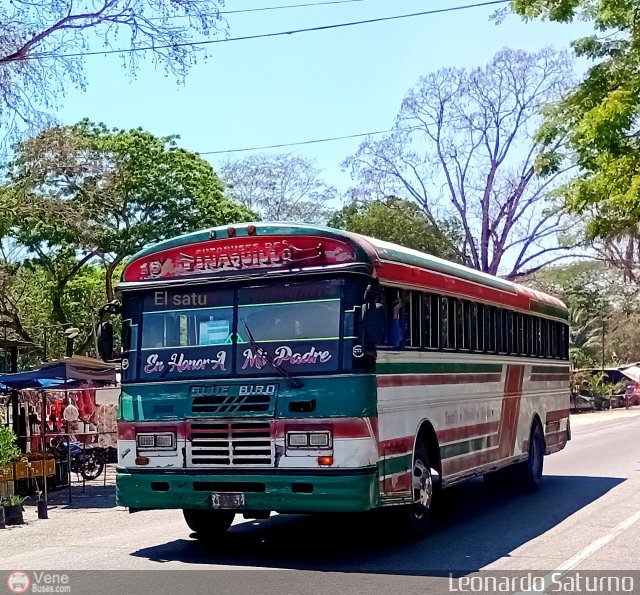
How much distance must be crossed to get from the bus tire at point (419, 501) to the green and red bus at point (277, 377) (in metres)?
0.02

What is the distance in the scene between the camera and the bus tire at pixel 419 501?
9.91m

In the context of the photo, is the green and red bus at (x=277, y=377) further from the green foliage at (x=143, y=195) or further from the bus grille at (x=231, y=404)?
the green foliage at (x=143, y=195)

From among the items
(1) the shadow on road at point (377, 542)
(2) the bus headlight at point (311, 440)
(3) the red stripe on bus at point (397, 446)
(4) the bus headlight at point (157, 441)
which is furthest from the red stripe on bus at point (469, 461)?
(4) the bus headlight at point (157, 441)

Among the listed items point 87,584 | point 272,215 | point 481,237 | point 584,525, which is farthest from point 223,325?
point 272,215

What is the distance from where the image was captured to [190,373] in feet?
31.1

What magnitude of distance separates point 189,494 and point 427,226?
35249mm

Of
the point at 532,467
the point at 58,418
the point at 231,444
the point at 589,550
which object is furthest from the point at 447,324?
the point at 58,418

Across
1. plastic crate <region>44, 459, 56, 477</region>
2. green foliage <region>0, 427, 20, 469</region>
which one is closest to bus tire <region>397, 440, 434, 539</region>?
green foliage <region>0, 427, 20, 469</region>

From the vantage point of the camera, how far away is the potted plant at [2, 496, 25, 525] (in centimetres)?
1257

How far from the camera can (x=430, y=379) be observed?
35.0 feet

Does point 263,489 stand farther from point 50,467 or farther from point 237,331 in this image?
point 50,467

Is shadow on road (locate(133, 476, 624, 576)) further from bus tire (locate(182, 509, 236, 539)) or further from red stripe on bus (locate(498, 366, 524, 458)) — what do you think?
red stripe on bus (locate(498, 366, 524, 458))

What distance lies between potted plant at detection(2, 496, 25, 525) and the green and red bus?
339 centimetres

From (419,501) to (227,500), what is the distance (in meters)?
2.21
